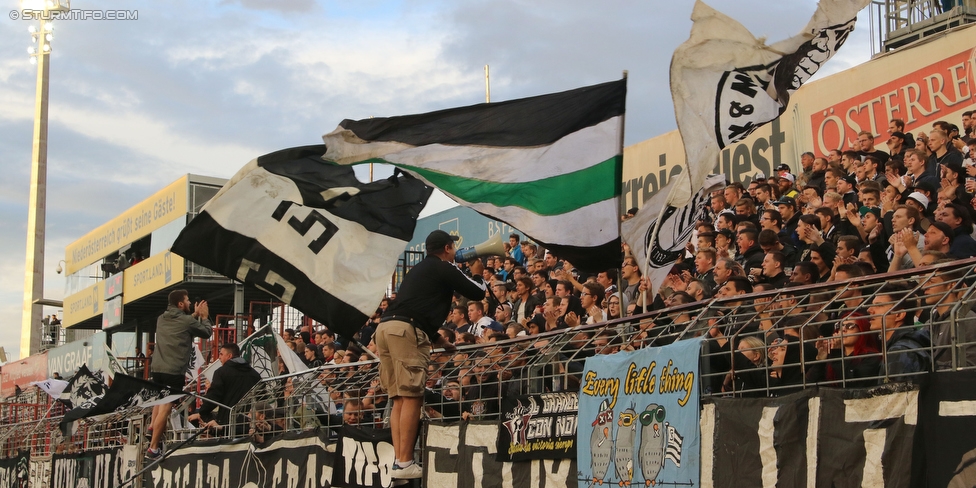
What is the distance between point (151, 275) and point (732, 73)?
24.5m

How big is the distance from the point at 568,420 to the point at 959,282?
2585 mm

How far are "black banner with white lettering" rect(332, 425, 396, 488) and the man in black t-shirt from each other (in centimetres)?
30

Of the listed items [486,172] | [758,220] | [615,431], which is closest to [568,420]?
[615,431]

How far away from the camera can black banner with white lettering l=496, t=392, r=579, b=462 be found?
6.94 meters

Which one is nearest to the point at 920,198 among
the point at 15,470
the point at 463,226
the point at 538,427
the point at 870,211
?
the point at 870,211

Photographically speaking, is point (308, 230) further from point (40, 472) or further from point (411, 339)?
point (40, 472)

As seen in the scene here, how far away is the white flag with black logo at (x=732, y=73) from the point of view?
7.96 meters

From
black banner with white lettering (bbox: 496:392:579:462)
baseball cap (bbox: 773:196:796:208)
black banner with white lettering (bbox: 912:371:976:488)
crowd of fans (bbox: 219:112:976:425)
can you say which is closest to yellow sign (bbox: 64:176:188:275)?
crowd of fans (bbox: 219:112:976:425)

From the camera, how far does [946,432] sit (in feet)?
15.4

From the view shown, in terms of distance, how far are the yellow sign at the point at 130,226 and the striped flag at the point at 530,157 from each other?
21.5 metres

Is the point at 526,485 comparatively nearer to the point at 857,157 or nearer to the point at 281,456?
the point at 281,456

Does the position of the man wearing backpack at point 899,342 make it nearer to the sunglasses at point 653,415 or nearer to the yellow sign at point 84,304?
the sunglasses at point 653,415

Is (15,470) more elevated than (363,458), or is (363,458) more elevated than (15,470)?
(363,458)

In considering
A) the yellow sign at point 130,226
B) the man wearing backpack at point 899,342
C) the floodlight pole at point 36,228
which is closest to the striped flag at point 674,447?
the man wearing backpack at point 899,342
